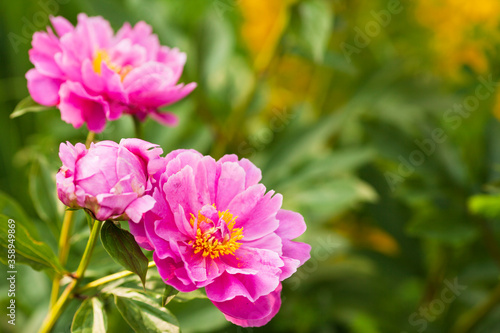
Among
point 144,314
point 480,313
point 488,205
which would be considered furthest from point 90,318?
point 480,313

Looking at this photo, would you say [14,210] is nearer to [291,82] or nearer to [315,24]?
[315,24]

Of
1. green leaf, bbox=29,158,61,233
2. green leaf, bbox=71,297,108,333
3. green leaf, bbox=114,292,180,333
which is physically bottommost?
green leaf, bbox=29,158,61,233

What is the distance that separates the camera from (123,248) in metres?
0.34

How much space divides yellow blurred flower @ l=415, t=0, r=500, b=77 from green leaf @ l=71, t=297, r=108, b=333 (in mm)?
761

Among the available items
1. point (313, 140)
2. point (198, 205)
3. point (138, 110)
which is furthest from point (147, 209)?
point (313, 140)

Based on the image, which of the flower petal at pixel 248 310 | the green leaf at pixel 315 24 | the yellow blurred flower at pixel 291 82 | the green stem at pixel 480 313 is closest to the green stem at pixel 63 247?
the flower petal at pixel 248 310

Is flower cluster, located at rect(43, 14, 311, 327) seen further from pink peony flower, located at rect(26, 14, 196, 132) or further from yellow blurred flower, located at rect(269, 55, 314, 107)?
yellow blurred flower, located at rect(269, 55, 314, 107)

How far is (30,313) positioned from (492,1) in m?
0.90

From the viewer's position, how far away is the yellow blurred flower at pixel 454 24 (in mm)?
960

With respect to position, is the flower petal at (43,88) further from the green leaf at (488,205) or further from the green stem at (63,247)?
the green leaf at (488,205)

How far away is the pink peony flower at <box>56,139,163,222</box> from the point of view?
0.31 m

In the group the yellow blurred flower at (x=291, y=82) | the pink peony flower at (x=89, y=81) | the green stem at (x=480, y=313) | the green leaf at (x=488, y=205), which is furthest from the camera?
the yellow blurred flower at (x=291, y=82)

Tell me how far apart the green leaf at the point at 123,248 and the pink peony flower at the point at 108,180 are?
2 centimetres

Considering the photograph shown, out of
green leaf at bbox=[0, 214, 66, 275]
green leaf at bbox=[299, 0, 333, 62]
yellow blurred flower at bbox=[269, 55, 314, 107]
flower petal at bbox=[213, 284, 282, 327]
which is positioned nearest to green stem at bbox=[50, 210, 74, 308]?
green leaf at bbox=[0, 214, 66, 275]
